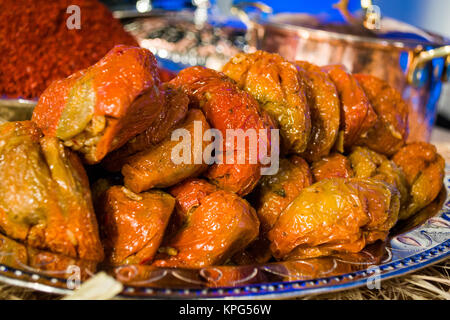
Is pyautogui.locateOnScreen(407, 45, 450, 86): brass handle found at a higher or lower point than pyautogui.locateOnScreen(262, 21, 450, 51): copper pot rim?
lower

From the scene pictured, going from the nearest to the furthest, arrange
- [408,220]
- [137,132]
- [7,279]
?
1. [7,279]
2. [137,132]
3. [408,220]

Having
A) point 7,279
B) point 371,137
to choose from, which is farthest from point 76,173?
point 371,137

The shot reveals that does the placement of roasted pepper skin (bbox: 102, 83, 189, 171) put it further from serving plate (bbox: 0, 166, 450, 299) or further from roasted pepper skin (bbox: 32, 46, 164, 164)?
serving plate (bbox: 0, 166, 450, 299)

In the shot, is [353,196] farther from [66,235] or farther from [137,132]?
[66,235]

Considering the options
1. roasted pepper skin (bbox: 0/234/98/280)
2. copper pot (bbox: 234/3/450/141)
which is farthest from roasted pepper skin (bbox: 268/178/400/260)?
copper pot (bbox: 234/3/450/141)

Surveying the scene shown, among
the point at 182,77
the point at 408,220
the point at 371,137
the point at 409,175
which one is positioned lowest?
the point at 408,220

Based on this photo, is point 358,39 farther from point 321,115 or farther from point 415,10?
point 415,10

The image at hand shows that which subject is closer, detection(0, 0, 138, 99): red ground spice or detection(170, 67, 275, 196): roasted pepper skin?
detection(170, 67, 275, 196): roasted pepper skin
